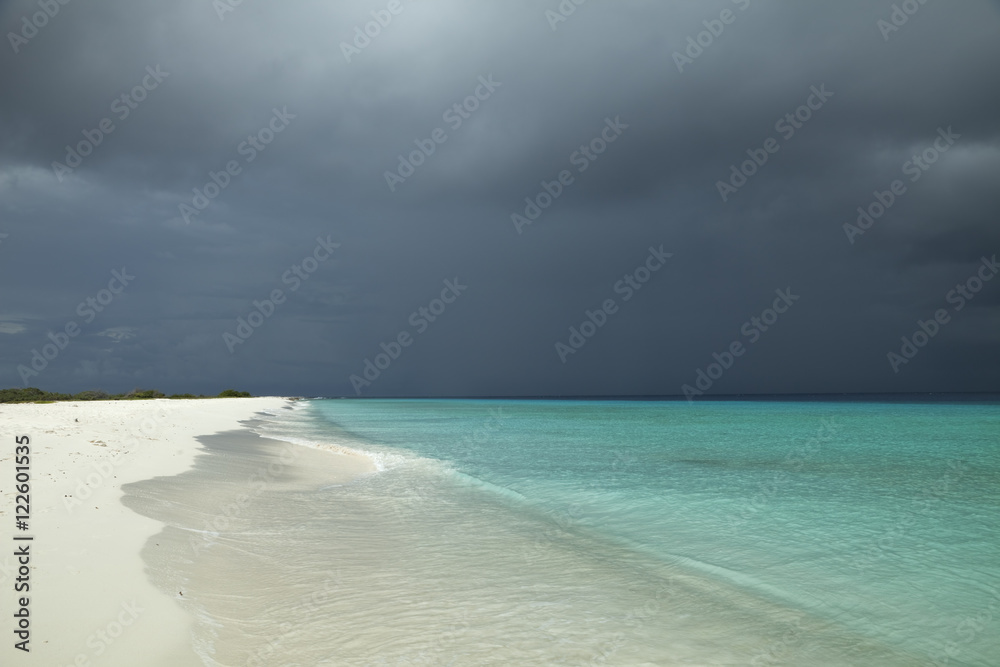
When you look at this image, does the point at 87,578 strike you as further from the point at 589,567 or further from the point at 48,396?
the point at 48,396

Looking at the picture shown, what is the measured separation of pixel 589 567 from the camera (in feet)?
29.2

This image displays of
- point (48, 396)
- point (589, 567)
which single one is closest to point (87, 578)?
point (589, 567)

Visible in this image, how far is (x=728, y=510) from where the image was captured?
42.7ft

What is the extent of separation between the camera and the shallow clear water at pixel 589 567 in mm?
Result: 6090

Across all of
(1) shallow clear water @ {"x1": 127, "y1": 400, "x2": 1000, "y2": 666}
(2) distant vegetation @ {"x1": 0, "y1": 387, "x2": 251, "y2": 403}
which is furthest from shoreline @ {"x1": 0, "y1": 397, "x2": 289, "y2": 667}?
(2) distant vegetation @ {"x1": 0, "y1": 387, "x2": 251, "y2": 403}

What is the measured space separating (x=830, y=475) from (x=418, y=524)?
14.3 meters

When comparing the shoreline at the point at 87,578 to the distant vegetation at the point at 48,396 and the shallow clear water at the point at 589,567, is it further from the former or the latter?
the distant vegetation at the point at 48,396

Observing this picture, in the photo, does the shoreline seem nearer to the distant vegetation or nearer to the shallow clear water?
the shallow clear water

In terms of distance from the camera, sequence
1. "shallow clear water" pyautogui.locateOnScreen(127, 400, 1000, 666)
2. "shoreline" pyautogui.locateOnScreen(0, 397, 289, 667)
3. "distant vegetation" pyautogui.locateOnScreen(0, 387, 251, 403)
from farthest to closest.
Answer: "distant vegetation" pyautogui.locateOnScreen(0, 387, 251, 403) < "shallow clear water" pyautogui.locateOnScreen(127, 400, 1000, 666) < "shoreline" pyautogui.locateOnScreen(0, 397, 289, 667)

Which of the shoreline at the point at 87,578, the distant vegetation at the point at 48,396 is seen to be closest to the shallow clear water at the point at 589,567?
the shoreline at the point at 87,578

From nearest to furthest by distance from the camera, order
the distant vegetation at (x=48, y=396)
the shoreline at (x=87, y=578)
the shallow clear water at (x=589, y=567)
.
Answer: the shoreline at (x=87, y=578) < the shallow clear water at (x=589, y=567) < the distant vegetation at (x=48, y=396)

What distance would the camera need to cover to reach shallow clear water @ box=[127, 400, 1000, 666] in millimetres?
6090

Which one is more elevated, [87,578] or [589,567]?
[87,578]

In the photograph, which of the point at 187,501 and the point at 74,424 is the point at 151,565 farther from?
the point at 74,424
